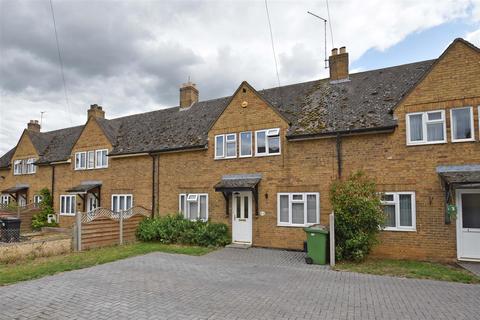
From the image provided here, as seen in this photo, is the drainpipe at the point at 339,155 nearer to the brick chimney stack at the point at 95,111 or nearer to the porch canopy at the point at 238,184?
the porch canopy at the point at 238,184

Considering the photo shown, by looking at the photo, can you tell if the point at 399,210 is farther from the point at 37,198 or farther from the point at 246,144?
the point at 37,198

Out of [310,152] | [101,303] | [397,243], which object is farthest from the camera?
[310,152]

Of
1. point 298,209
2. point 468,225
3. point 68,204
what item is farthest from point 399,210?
point 68,204

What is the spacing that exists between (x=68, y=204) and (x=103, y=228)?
28.6 feet

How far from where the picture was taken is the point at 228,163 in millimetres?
15508

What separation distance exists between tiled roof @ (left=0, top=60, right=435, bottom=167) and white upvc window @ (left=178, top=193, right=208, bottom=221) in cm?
258

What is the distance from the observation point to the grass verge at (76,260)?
9.37m

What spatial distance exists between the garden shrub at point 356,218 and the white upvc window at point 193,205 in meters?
7.02

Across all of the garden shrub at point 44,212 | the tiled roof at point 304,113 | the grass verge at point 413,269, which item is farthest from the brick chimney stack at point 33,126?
the grass verge at point 413,269

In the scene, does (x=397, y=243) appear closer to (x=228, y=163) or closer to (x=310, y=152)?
(x=310, y=152)

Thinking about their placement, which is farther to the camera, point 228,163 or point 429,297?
point 228,163

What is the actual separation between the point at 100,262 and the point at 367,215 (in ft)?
30.8

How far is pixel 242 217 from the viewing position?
14859 millimetres

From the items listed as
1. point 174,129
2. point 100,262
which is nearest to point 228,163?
point 174,129
